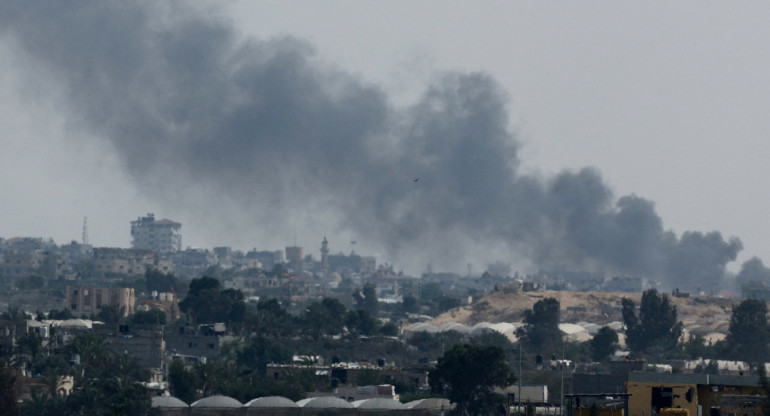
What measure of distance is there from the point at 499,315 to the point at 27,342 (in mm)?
93473

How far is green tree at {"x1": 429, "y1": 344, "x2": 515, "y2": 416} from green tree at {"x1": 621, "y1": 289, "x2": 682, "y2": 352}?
57.6 m

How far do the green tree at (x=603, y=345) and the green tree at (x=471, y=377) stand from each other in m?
43.0

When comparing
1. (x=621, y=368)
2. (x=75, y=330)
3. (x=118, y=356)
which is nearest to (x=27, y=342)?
(x=118, y=356)

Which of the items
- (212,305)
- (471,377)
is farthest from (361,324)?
(471,377)

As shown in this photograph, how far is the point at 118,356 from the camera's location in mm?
109938

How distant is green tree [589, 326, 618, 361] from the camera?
138 meters

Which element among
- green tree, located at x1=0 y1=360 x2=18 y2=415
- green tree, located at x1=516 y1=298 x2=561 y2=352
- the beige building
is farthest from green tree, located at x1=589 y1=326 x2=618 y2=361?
the beige building

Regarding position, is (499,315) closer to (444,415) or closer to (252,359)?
(252,359)

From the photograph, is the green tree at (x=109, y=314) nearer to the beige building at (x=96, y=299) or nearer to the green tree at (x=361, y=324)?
the beige building at (x=96, y=299)

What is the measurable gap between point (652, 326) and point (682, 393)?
9393cm

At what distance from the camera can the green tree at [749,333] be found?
13988 cm

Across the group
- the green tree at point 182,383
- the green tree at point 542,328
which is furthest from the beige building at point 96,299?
the green tree at point 182,383

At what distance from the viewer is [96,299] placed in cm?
19525

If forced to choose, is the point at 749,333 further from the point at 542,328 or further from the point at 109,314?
the point at 109,314
